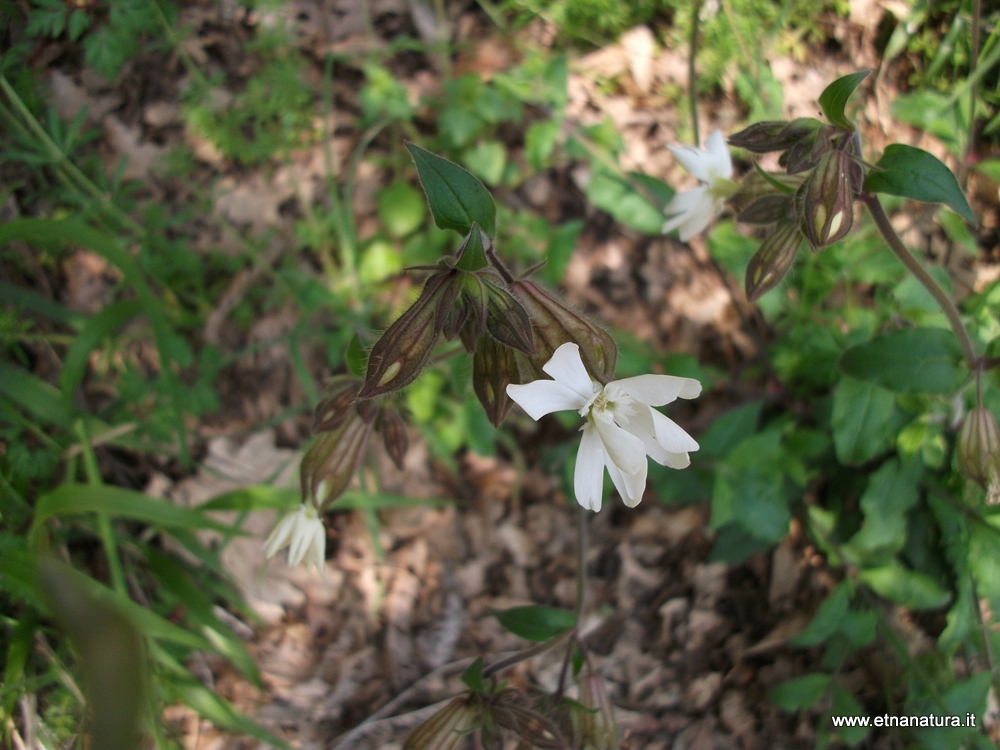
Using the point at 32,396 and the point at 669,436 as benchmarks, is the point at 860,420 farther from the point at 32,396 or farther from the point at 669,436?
the point at 32,396

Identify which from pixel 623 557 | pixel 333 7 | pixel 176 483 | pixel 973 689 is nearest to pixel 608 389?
pixel 623 557

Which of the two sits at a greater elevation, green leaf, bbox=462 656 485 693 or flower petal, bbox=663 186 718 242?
flower petal, bbox=663 186 718 242

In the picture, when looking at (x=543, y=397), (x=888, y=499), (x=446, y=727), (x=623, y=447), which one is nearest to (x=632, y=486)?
(x=623, y=447)

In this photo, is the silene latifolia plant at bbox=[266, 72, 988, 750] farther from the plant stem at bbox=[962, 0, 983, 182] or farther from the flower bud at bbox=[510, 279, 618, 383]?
the plant stem at bbox=[962, 0, 983, 182]

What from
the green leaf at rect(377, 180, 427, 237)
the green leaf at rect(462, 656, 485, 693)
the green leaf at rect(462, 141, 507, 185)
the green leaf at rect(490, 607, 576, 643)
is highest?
the green leaf at rect(462, 141, 507, 185)

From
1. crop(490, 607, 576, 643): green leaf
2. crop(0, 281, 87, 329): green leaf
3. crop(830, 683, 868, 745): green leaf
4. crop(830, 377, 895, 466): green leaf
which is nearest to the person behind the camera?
crop(490, 607, 576, 643): green leaf

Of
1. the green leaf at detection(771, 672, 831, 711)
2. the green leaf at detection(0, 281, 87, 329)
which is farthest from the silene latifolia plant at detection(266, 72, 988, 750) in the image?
the green leaf at detection(0, 281, 87, 329)

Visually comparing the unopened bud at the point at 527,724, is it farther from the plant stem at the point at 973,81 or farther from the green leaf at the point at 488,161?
the plant stem at the point at 973,81
